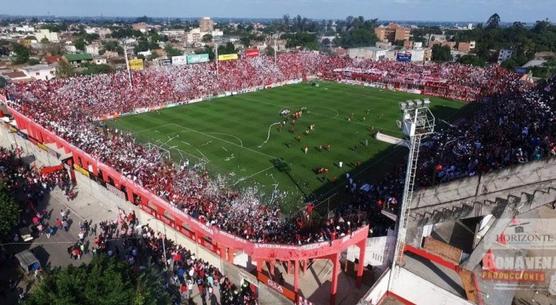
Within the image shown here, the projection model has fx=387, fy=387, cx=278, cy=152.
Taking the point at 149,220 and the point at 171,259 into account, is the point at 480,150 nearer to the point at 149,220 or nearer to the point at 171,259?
the point at 171,259

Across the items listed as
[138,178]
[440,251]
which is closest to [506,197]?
[440,251]

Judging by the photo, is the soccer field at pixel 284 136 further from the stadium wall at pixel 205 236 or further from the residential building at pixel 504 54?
the residential building at pixel 504 54

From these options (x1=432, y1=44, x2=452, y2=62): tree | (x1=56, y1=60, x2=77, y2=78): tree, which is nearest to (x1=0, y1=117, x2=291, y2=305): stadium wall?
(x1=56, y1=60, x2=77, y2=78): tree

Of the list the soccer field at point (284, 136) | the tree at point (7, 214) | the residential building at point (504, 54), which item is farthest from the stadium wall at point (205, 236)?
the residential building at point (504, 54)

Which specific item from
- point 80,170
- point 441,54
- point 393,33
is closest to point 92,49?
point 441,54

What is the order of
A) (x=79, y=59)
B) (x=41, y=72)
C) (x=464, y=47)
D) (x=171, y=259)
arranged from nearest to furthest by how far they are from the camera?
1. (x=171, y=259)
2. (x=41, y=72)
3. (x=79, y=59)
4. (x=464, y=47)

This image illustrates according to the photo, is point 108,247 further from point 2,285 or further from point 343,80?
point 343,80
